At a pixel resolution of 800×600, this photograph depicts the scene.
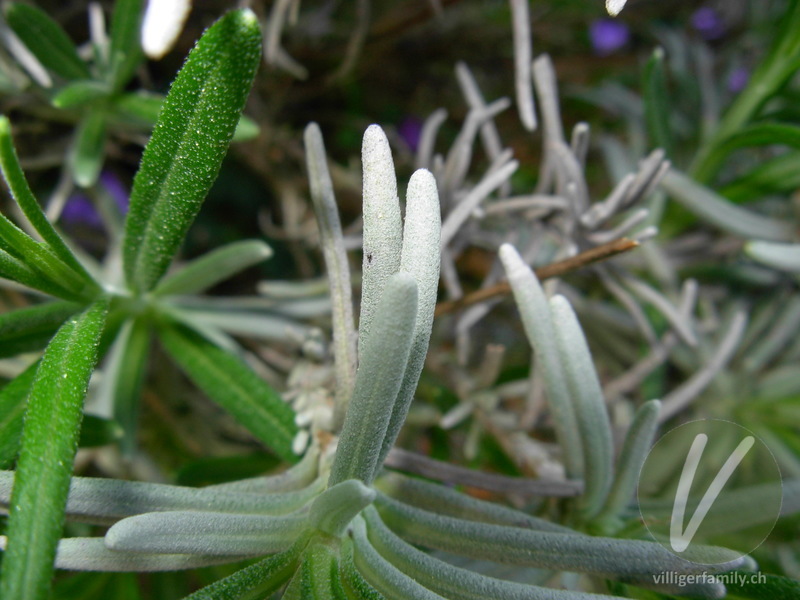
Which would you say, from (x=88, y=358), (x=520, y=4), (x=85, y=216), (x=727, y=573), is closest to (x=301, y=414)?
(x=88, y=358)

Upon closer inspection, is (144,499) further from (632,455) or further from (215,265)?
(632,455)

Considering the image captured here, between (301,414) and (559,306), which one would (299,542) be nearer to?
(301,414)

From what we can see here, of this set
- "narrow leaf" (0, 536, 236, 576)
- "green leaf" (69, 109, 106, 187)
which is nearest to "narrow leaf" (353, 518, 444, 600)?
"narrow leaf" (0, 536, 236, 576)

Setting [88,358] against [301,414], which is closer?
[88,358]

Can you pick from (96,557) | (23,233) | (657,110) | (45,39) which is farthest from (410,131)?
(96,557)

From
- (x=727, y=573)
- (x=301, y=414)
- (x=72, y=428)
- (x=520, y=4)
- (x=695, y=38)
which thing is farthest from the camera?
(x=695, y=38)

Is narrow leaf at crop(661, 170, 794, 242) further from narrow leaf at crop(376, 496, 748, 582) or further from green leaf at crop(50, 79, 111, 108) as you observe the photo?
green leaf at crop(50, 79, 111, 108)

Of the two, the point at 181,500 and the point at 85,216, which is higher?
the point at 85,216
